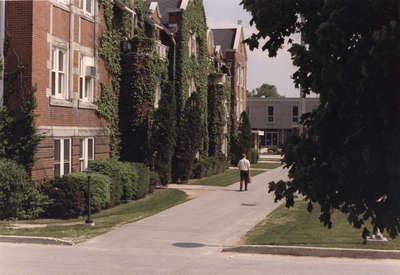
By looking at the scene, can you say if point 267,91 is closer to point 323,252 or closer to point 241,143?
point 241,143

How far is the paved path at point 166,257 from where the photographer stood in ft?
32.8

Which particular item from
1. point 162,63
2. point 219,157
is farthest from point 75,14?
point 219,157

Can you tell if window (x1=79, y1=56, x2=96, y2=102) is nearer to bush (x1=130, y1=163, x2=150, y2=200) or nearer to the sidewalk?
bush (x1=130, y1=163, x2=150, y2=200)

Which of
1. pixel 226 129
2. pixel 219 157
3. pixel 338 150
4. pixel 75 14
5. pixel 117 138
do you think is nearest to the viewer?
pixel 338 150

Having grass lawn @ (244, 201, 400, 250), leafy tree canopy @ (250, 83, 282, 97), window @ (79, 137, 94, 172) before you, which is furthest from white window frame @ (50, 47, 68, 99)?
leafy tree canopy @ (250, 83, 282, 97)

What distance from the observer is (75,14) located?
1980 cm

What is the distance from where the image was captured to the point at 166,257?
11180 millimetres

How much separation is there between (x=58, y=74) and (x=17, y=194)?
201 inches

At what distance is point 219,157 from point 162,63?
12379mm

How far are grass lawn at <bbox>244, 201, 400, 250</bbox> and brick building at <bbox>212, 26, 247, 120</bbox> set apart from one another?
29.8m

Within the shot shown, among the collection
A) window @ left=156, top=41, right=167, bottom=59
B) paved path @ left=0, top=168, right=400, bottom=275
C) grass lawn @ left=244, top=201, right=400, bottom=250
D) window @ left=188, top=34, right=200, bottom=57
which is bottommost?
paved path @ left=0, top=168, right=400, bottom=275

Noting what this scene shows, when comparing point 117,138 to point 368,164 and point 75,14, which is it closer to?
point 75,14

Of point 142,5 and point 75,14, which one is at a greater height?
point 142,5

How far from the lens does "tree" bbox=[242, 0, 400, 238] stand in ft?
15.6
